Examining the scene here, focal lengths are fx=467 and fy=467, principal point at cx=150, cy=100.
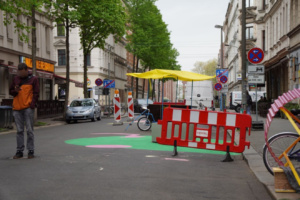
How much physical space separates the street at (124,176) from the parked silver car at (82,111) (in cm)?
1653

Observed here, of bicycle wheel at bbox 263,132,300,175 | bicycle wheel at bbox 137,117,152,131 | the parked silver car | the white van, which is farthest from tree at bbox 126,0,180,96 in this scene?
bicycle wheel at bbox 263,132,300,175

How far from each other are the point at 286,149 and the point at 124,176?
8.18 ft

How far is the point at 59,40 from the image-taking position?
5897 cm

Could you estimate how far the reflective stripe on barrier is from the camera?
9.95 m

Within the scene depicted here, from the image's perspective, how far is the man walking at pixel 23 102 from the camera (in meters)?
9.48

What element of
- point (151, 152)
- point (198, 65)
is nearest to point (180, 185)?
point (151, 152)

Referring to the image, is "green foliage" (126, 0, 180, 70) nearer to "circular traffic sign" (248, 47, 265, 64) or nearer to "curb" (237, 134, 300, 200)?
"circular traffic sign" (248, 47, 265, 64)

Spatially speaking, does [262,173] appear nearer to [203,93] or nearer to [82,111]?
[82,111]

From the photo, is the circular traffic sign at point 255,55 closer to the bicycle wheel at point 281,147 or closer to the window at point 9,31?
the bicycle wheel at point 281,147

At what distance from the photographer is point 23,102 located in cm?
948

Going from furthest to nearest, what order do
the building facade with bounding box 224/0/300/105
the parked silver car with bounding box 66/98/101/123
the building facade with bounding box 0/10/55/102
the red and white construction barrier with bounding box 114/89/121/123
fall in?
the building facade with bounding box 0/10/55/102, the parked silver car with bounding box 66/98/101/123, the building facade with bounding box 224/0/300/105, the red and white construction barrier with bounding box 114/89/121/123

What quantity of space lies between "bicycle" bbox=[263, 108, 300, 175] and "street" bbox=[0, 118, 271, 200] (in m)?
0.42

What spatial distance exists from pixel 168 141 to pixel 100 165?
2599mm

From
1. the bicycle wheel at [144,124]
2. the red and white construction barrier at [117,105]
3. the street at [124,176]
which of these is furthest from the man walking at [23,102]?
the red and white construction barrier at [117,105]
